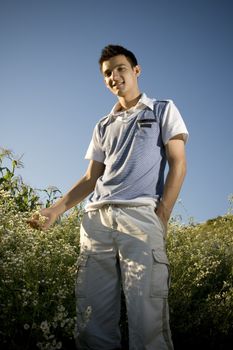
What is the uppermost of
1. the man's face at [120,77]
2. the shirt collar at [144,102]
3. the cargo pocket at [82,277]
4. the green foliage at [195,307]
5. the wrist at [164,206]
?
the man's face at [120,77]

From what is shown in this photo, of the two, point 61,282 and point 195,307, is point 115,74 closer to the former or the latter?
point 61,282

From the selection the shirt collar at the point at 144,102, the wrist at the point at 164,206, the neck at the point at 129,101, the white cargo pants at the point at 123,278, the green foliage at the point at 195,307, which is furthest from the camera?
the green foliage at the point at 195,307

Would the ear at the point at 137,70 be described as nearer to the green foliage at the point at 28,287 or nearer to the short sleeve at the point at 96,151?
the short sleeve at the point at 96,151

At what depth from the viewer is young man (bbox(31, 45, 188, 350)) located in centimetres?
281

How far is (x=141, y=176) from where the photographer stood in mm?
2982

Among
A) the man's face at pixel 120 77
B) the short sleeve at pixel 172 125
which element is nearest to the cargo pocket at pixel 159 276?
the short sleeve at pixel 172 125

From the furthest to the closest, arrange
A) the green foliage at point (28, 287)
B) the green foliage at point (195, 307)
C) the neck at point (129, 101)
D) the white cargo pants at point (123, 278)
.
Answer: the green foliage at point (195, 307) < the neck at point (129, 101) < the green foliage at point (28, 287) < the white cargo pants at point (123, 278)

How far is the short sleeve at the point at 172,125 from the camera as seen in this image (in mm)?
3015

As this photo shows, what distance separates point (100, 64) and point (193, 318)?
92.3 inches

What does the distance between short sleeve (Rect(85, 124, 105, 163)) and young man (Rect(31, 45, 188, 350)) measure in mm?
100

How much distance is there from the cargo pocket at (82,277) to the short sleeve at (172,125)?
95 centimetres

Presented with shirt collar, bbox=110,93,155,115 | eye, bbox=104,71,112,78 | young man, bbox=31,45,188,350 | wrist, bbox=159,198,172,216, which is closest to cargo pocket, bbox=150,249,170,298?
young man, bbox=31,45,188,350

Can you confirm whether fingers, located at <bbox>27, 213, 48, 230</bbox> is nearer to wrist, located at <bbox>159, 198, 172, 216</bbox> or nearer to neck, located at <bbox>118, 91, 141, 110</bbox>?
wrist, located at <bbox>159, 198, 172, 216</bbox>

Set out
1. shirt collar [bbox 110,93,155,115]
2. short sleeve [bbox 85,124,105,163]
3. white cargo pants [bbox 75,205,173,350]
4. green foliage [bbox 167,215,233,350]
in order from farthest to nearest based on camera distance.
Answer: green foliage [bbox 167,215,233,350], short sleeve [bbox 85,124,105,163], shirt collar [bbox 110,93,155,115], white cargo pants [bbox 75,205,173,350]
